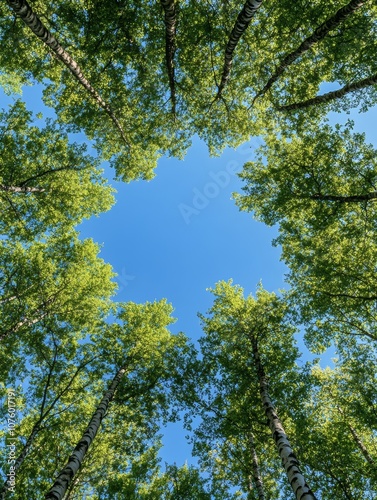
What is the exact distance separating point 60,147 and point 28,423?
11.2 metres

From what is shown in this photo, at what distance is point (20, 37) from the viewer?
1229 cm

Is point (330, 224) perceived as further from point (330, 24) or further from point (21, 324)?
point (21, 324)

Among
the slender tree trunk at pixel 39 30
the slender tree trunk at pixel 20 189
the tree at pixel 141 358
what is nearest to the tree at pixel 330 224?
the tree at pixel 141 358

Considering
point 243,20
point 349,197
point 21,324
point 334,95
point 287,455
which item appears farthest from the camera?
point 21,324

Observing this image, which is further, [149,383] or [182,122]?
[182,122]

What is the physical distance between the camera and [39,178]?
1349 cm

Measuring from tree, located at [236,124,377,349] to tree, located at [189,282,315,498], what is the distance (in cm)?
141

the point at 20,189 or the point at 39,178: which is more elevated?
the point at 39,178

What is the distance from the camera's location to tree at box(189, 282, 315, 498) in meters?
11.0

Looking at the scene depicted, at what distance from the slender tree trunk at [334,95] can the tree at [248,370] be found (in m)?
7.83

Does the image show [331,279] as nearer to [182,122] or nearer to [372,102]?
[372,102]

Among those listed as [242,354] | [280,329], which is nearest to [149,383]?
[242,354]

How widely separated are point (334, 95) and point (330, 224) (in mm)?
4642

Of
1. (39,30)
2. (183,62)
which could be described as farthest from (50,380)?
(183,62)
